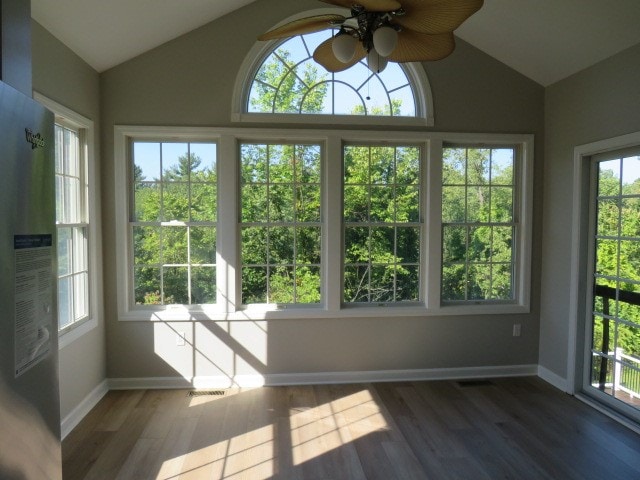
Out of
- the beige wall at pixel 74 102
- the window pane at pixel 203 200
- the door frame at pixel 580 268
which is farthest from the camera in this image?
the window pane at pixel 203 200

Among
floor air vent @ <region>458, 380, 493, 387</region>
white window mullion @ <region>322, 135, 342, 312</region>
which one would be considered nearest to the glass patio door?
floor air vent @ <region>458, 380, 493, 387</region>

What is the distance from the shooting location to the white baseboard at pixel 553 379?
142 inches

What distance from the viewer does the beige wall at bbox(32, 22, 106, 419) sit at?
8.59 feet

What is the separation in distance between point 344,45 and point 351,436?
249cm

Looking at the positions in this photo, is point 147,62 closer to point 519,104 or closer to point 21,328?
point 21,328

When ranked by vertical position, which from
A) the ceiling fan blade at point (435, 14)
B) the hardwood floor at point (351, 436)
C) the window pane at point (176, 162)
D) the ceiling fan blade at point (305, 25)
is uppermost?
the ceiling fan blade at point (305, 25)

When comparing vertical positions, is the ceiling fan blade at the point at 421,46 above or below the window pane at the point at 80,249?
above

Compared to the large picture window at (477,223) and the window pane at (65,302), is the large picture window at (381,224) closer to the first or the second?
the large picture window at (477,223)

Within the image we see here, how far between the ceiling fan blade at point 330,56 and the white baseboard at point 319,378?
2676mm

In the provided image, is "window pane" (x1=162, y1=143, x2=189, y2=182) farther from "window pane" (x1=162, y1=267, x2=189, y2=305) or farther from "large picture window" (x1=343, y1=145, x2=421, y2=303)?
"large picture window" (x1=343, y1=145, x2=421, y2=303)

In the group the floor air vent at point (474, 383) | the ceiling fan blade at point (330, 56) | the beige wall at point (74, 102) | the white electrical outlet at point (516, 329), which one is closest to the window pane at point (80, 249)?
the beige wall at point (74, 102)

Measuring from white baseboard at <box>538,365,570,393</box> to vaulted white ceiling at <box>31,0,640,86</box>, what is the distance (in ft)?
9.03

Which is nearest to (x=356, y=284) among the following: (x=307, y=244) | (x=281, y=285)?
(x=307, y=244)

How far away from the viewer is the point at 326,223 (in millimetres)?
3691
